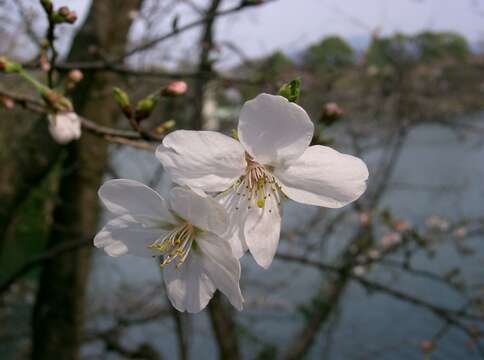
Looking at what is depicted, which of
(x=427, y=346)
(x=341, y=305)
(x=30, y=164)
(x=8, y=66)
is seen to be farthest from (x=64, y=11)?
(x=341, y=305)

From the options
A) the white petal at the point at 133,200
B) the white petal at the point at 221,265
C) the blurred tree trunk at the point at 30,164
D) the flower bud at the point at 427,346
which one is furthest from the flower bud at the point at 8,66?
the flower bud at the point at 427,346

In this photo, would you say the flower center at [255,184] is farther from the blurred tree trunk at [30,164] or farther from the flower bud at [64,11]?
the blurred tree trunk at [30,164]

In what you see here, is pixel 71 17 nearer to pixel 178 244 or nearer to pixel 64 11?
pixel 64 11

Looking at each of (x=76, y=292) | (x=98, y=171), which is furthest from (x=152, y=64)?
(x=76, y=292)

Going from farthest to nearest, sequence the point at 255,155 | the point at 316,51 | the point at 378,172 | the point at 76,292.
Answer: the point at 316,51 → the point at 378,172 → the point at 76,292 → the point at 255,155

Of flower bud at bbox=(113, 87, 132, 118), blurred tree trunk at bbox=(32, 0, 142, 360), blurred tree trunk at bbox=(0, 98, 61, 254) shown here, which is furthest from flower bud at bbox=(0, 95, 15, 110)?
blurred tree trunk at bbox=(32, 0, 142, 360)

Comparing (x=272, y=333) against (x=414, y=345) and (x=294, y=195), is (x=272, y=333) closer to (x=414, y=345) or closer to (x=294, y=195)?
(x=414, y=345)

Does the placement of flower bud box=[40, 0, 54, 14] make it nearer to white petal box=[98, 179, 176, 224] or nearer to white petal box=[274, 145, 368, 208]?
white petal box=[98, 179, 176, 224]
